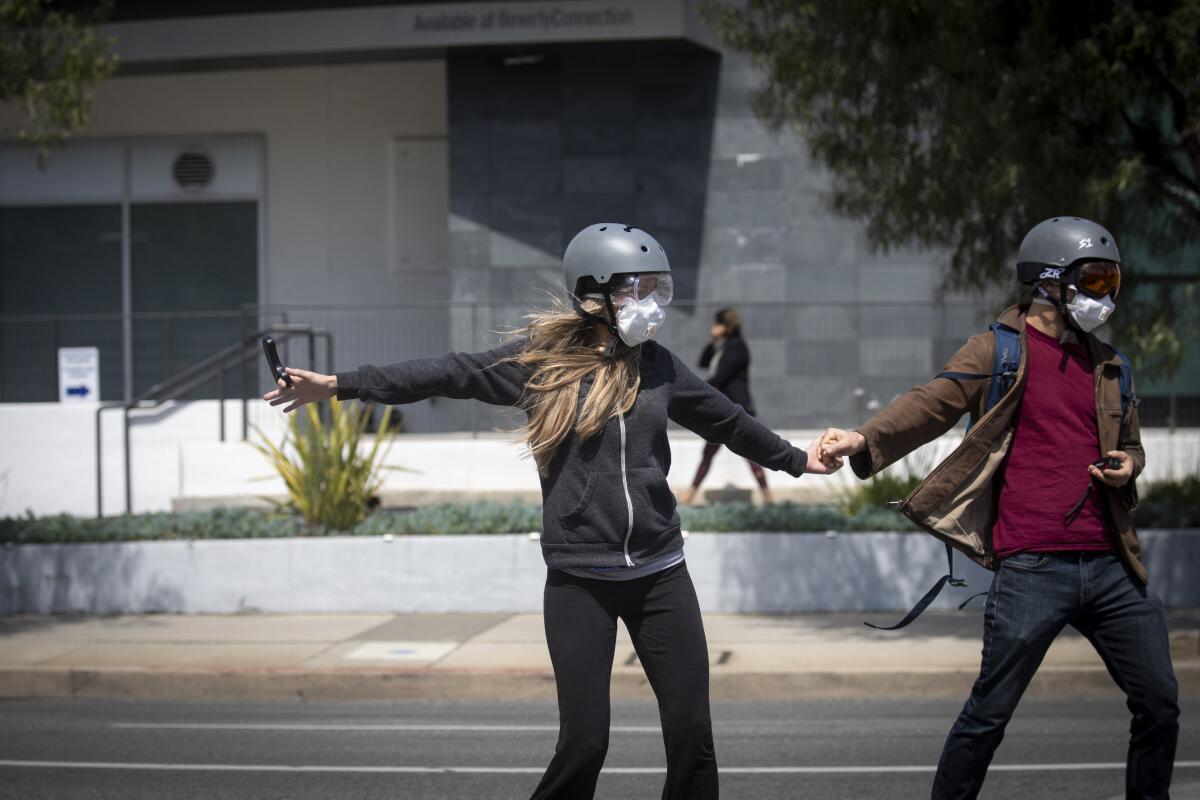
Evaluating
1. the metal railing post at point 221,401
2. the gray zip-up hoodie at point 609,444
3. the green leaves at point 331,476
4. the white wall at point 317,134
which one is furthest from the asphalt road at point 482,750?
the white wall at point 317,134

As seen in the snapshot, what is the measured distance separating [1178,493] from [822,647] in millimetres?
4043

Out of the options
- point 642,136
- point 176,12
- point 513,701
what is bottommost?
point 513,701

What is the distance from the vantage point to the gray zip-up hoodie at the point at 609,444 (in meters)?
4.39

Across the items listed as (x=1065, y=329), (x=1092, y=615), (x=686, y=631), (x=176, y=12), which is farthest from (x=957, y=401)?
(x=176, y=12)

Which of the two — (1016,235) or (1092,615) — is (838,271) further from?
(1092,615)

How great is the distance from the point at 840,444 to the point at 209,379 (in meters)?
13.3

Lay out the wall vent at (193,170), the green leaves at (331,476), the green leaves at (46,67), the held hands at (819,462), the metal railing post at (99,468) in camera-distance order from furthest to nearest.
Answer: the wall vent at (193,170) < the metal railing post at (99,468) < the green leaves at (331,476) < the green leaves at (46,67) < the held hands at (819,462)

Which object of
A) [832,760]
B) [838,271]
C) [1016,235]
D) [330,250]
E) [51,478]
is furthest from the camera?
[330,250]

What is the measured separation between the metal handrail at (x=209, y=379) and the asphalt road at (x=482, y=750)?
23.3ft

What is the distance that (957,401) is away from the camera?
4.71 meters

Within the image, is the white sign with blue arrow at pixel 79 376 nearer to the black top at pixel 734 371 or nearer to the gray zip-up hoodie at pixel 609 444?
the black top at pixel 734 371

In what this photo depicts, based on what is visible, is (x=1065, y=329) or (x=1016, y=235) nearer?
(x=1065, y=329)

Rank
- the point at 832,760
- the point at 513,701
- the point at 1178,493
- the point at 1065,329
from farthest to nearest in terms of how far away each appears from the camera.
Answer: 1. the point at 1178,493
2. the point at 513,701
3. the point at 832,760
4. the point at 1065,329

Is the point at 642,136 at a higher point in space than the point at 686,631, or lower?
higher
